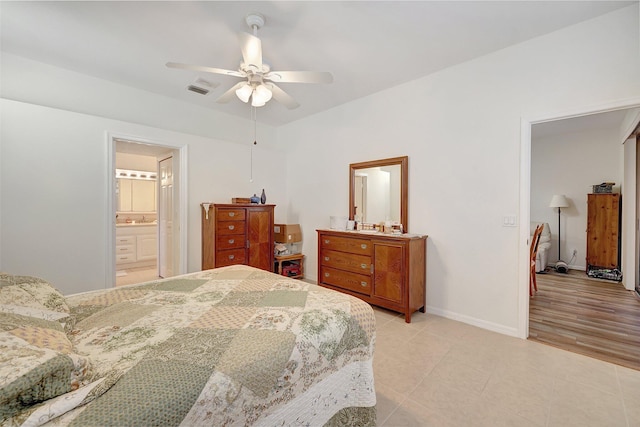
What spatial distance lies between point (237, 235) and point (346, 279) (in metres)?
1.70

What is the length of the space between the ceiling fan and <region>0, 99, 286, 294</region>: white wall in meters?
1.81

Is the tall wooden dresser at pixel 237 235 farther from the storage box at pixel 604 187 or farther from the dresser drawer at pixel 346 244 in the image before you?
the storage box at pixel 604 187

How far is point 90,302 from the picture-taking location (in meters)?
1.50

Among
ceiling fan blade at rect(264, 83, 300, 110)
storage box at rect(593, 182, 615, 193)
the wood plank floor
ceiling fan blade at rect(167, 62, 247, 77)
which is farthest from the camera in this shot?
storage box at rect(593, 182, 615, 193)

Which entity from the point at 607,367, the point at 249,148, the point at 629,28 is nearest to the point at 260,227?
the point at 249,148

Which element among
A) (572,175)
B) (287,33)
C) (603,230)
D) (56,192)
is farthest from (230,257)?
(572,175)

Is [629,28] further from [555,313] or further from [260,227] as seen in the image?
[260,227]

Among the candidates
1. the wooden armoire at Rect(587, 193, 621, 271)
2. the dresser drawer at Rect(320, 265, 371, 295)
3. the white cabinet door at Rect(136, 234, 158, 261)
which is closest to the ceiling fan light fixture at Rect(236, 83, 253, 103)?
the dresser drawer at Rect(320, 265, 371, 295)

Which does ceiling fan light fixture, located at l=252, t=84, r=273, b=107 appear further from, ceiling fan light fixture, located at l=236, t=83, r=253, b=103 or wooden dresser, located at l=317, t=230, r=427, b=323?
wooden dresser, located at l=317, t=230, r=427, b=323

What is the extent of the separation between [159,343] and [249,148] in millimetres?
3908

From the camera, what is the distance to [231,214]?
383cm

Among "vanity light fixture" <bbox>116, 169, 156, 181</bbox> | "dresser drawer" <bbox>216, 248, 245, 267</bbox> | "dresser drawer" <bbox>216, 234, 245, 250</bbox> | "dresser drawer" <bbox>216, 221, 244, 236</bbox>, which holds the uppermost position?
"vanity light fixture" <bbox>116, 169, 156, 181</bbox>

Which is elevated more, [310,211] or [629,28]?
[629,28]

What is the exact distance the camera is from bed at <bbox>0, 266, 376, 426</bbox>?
715mm
